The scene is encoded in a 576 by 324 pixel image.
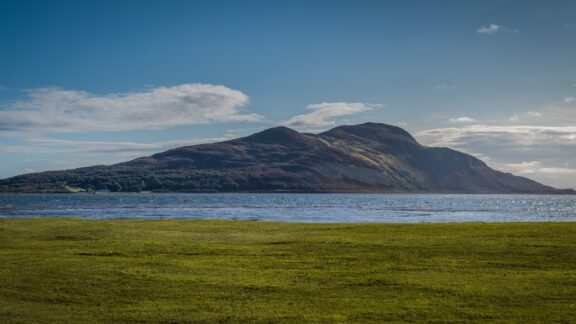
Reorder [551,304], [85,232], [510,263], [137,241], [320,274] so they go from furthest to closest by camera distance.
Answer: [85,232]
[137,241]
[510,263]
[320,274]
[551,304]

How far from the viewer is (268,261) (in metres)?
33.7

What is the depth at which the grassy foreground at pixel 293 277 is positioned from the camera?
2256 cm

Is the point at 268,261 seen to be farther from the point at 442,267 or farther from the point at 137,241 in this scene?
the point at 137,241

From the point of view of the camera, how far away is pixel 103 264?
106 ft

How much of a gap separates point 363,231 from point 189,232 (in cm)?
1706

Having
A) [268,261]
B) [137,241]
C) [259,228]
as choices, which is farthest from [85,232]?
[268,261]

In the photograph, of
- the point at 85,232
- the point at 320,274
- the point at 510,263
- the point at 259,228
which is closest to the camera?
the point at 320,274

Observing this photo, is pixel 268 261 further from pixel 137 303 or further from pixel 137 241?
pixel 137 241

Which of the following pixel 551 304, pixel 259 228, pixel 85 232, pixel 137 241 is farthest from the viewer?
pixel 259 228

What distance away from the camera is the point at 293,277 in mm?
28891

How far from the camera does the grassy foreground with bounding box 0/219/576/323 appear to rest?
888 inches

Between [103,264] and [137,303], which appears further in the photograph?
[103,264]

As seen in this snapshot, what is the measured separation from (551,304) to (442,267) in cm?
833

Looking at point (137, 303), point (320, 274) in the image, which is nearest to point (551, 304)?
point (320, 274)
